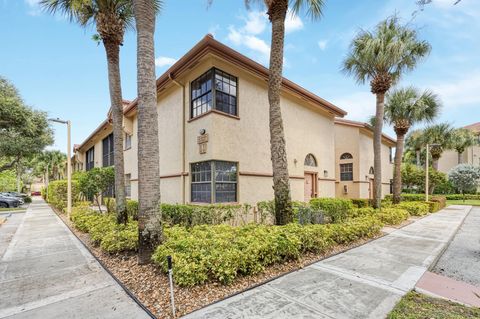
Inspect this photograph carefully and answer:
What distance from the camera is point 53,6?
886 cm

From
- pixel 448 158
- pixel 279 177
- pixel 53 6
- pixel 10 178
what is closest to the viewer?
pixel 279 177

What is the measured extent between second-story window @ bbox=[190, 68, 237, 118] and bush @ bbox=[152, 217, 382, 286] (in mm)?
5028

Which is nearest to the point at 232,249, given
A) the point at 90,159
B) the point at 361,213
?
the point at 361,213

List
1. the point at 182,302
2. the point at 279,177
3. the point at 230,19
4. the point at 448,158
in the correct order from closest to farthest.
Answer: the point at 182,302 → the point at 279,177 → the point at 230,19 → the point at 448,158

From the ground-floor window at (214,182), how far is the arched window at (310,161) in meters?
5.67

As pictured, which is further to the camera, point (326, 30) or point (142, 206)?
point (326, 30)

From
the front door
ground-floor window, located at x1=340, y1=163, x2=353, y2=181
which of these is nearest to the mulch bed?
the front door

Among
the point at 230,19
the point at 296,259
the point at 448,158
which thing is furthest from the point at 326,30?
the point at 448,158

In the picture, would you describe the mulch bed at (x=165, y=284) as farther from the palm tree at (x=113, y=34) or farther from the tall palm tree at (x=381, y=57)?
the tall palm tree at (x=381, y=57)

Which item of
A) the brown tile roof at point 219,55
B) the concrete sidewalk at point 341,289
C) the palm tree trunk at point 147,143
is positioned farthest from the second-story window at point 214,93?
the concrete sidewalk at point 341,289

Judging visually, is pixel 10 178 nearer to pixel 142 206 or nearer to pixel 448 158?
pixel 142 206

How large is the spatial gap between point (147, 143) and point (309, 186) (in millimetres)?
11001

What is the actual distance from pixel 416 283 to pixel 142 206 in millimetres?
5966

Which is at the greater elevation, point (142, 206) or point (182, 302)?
point (142, 206)
